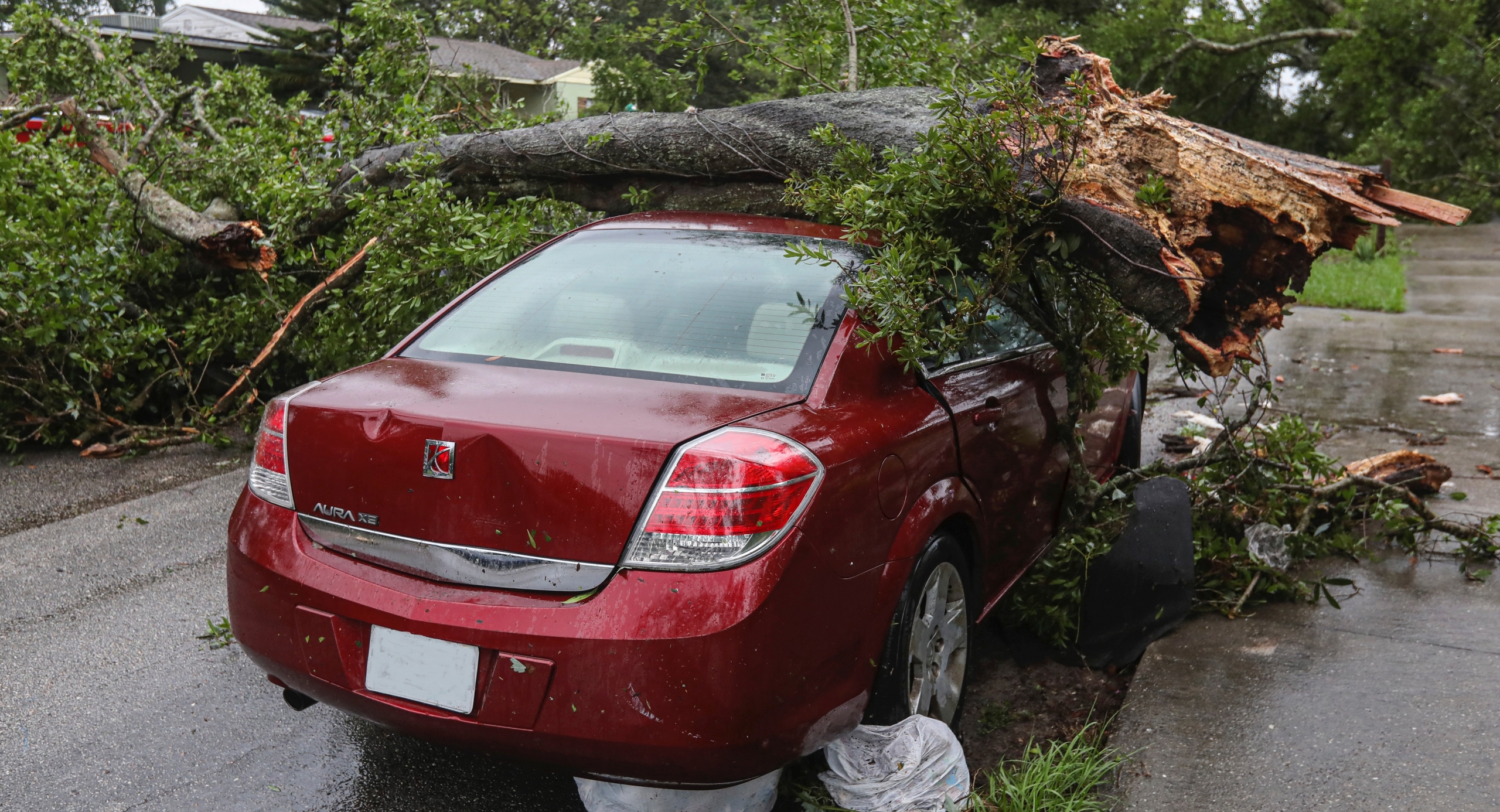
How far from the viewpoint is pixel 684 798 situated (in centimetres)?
251

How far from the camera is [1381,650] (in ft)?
11.7

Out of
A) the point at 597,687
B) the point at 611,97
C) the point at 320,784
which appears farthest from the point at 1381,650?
the point at 611,97

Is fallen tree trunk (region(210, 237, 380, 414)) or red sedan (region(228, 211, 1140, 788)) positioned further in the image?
fallen tree trunk (region(210, 237, 380, 414))

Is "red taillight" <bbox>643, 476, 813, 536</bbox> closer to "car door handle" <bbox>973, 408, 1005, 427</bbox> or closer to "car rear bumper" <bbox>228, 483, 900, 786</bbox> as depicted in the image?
"car rear bumper" <bbox>228, 483, 900, 786</bbox>

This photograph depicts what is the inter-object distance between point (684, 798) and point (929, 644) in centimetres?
78

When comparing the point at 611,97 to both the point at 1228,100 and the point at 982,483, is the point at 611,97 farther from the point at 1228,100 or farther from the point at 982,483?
the point at 1228,100

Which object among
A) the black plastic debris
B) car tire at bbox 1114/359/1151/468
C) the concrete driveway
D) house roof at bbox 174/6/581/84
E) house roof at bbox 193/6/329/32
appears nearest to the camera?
the concrete driveway

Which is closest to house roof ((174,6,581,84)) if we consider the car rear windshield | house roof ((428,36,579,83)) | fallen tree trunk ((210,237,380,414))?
house roof ((428,36,579,83))

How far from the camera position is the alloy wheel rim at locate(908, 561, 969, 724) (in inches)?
112

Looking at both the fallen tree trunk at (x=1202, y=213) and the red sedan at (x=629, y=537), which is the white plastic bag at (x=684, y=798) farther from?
the fallen tree trunk at (x=1202, y=213)

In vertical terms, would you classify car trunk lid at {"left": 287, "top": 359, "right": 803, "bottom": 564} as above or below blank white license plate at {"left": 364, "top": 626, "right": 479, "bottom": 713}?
above

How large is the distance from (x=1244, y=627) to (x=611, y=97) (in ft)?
31.2

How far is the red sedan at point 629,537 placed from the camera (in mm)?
2229

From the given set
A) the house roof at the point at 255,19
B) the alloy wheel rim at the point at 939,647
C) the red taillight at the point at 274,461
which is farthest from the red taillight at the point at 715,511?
the house roof at the point at 255,19
